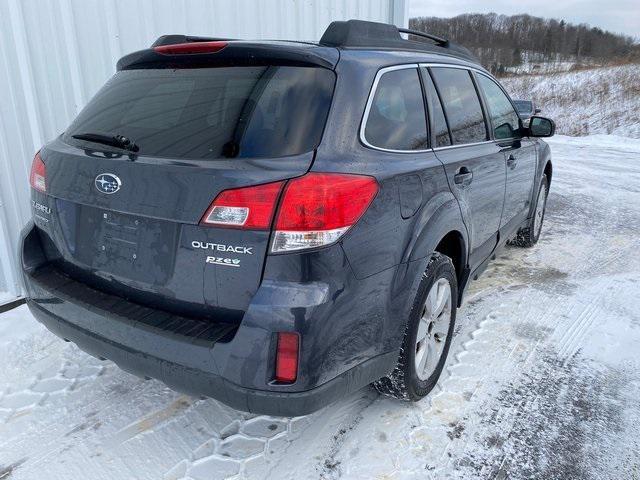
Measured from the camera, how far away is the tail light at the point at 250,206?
5.73 ft

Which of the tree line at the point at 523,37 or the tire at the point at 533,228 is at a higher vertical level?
the tree line at the point at 523,37

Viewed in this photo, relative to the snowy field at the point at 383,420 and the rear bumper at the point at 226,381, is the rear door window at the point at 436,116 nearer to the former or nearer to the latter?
the rear bumper at the point at 226,381

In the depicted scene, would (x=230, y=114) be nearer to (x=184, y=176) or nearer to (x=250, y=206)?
(x=184, y=176)

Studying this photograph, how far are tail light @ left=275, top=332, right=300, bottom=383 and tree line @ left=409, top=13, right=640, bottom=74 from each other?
54249 mm

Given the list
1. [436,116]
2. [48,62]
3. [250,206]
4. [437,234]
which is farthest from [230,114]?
[48,62]

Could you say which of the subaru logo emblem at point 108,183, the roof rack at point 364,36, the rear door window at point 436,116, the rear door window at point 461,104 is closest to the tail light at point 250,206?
the subaru logo emblem at point 108,183

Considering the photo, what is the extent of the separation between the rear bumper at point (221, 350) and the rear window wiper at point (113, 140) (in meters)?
0.62

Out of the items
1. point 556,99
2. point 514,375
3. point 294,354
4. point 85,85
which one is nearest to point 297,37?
point 85,85

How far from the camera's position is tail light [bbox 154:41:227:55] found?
83.9 inches

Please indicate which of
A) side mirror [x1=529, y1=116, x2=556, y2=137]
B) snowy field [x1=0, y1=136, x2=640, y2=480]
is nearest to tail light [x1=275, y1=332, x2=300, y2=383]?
snowy field [x1=0, y1=136, x2=640, y2=480]

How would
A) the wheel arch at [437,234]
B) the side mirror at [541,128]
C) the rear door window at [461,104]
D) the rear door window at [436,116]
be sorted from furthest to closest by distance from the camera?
the side mirror at [541,128] → the rear door window at [461,104] → the rear door window at [436,116] → the wheel arch at [437,234]

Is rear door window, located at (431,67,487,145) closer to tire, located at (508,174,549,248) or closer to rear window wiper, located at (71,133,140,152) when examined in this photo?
rear window wiper, located at (71,133,140,152)

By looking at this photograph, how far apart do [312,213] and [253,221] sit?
205 millimetres

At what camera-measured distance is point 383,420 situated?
8.21ft
